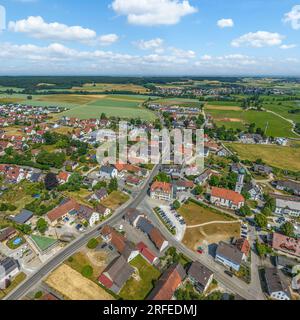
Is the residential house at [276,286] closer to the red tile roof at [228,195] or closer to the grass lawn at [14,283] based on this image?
the red tile roof at [228,195]

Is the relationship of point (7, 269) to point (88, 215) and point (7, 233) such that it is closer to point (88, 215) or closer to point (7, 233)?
point (7, 233)

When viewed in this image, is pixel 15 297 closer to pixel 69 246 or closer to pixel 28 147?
pixel 69 246

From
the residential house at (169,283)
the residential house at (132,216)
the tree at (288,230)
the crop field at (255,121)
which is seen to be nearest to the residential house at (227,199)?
the tree at (288,230)

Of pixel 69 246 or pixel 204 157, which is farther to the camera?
pixel 204 157

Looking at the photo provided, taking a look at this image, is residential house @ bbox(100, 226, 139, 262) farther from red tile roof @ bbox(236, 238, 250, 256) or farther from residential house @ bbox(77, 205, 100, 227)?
red tile roof @ bbox(236, 238, 250, 256)
